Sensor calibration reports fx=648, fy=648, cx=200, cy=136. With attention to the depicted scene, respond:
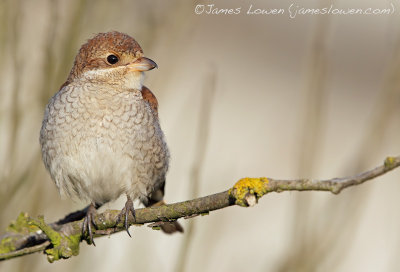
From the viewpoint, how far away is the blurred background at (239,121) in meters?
3.75

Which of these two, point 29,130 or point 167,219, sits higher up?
point 29,130

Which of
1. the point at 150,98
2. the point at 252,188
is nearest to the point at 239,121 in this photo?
the point at 150,98

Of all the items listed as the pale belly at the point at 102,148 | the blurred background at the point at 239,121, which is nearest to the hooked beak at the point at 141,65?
the pale belly at the point at 102,148

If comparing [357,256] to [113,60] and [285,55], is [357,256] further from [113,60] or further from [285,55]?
[113,60]

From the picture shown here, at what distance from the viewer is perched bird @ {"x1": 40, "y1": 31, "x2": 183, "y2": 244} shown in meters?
3.71

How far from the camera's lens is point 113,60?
3.87 metres

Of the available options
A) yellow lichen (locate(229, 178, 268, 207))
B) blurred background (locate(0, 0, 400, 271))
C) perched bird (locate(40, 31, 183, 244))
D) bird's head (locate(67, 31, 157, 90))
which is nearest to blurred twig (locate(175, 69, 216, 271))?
blurred background (locate(0, 0, 400, 271))

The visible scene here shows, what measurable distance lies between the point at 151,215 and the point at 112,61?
1.39m

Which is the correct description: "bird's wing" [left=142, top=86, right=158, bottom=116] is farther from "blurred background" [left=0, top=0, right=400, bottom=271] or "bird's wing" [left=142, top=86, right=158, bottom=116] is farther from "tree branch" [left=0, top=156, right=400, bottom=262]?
"tree branch" [left=0, top=156, right=400, bottom=262]

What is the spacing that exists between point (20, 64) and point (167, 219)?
1568 millimetres

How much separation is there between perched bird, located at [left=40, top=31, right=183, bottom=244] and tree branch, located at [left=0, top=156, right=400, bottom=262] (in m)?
0.28

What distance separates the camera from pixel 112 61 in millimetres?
3869

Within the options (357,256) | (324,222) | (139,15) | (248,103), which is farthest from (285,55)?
(324,222)

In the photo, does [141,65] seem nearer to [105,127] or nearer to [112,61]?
[112,61]
